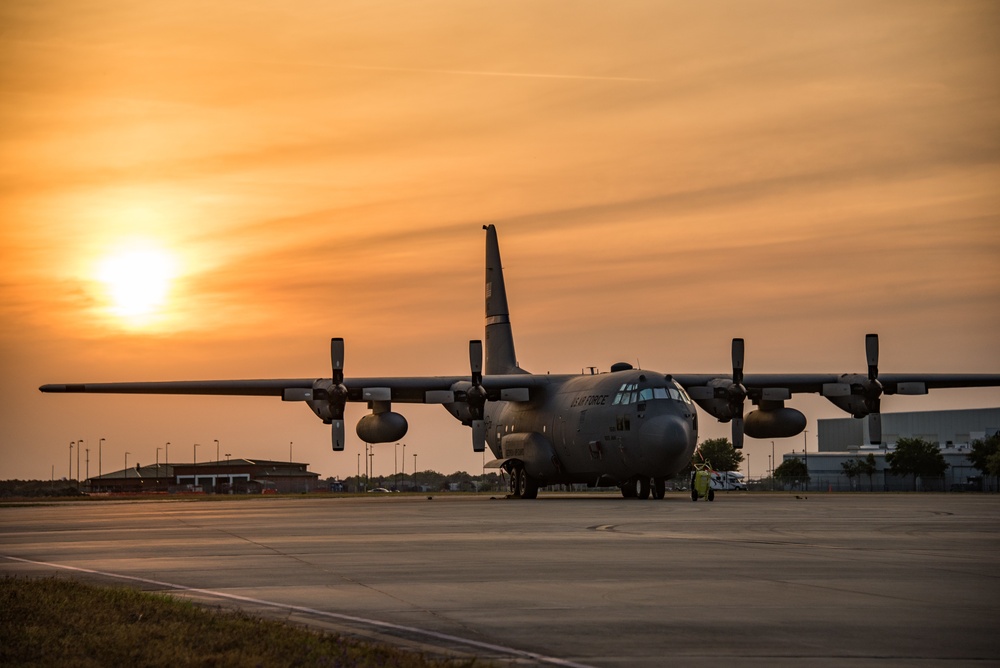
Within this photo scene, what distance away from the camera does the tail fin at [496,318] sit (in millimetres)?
61406

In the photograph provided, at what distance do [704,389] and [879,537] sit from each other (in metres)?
29.6

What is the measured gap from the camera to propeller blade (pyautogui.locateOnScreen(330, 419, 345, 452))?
5031 centimetres

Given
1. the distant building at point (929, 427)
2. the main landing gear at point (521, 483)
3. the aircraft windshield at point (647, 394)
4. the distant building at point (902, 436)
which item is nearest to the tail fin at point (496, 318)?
the main landing gear at point (521, 483)

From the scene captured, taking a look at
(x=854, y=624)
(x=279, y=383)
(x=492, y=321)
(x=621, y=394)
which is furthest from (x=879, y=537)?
(x=492, y=321)

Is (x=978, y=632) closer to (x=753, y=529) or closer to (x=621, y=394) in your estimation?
(x=753, y=529)

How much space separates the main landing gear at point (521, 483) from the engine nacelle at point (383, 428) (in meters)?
6.11

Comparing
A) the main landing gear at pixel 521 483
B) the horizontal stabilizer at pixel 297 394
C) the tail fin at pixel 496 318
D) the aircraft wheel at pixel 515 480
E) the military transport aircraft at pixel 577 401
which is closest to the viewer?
the military transport aircraft at pixel 577 401

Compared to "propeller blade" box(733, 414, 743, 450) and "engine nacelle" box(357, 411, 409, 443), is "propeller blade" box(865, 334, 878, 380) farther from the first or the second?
"engine nacelle" box(357, 411, 409, 443)

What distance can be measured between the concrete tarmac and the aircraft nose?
12.9 meters

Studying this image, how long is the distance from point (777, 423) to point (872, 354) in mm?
4815

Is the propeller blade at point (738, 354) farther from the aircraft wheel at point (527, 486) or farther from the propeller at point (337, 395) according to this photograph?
the propeller at point (337, 395)

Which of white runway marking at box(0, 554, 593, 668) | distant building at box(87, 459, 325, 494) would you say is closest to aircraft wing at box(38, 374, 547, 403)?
white runway marking at box(0, 554, 593, 668)

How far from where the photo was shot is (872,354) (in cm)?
5119

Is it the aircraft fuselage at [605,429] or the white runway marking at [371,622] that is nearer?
the white runway marking at [371,622]
